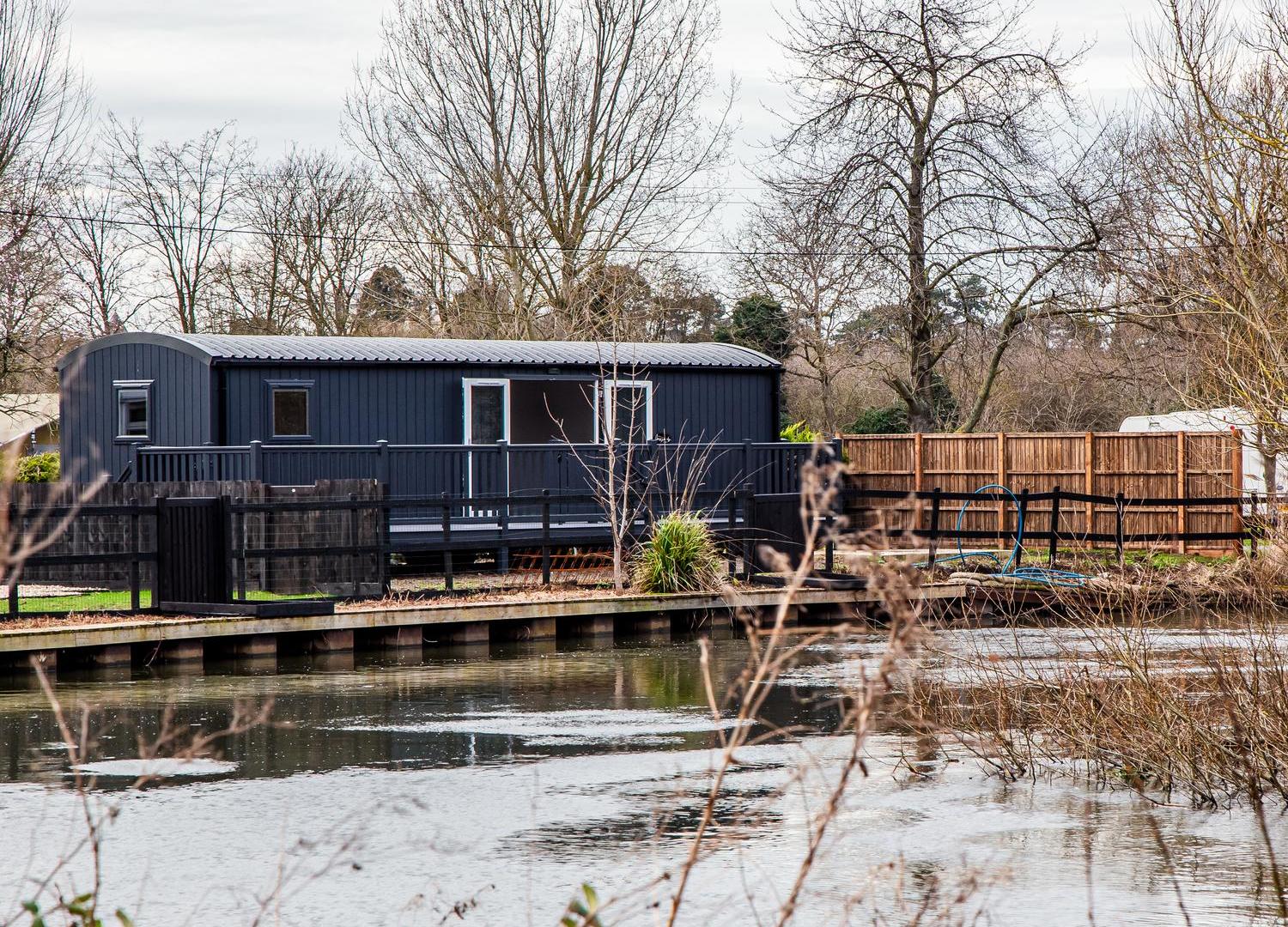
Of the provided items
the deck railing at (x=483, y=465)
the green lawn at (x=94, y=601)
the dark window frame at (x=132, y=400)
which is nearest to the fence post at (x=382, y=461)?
the deck railing at (x=483, y=465)

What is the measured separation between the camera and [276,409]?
20797 mm

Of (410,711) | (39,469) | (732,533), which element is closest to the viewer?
(410,711)

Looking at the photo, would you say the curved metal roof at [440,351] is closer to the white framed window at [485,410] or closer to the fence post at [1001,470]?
the white framed window at [485,410]

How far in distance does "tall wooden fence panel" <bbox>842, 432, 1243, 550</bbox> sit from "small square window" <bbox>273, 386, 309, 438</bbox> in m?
8.56

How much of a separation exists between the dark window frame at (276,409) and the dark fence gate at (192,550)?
4440 mm

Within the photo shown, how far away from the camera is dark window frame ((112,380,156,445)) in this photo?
21250 millimetres

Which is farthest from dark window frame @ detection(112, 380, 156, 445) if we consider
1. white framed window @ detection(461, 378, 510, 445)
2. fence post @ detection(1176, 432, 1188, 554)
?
fence post @ detection(1176, 432, 1188, 554)

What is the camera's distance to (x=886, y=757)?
10570 mm

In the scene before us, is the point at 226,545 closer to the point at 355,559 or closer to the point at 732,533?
the point at 355,559

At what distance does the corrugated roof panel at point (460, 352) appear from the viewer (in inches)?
810

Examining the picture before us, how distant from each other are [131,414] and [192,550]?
651cm

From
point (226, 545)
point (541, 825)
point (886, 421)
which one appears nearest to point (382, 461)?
point (226, 545)

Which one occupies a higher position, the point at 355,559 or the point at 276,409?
the point at 276,409

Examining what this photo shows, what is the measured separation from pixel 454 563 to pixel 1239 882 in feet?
50.8
